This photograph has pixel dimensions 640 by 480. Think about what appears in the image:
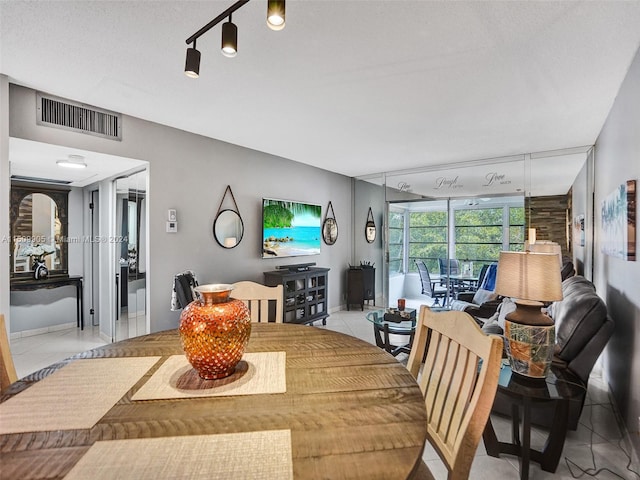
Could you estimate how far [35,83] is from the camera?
237cm

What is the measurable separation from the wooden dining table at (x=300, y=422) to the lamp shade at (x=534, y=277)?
106cm

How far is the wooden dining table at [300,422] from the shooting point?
68 centimetres

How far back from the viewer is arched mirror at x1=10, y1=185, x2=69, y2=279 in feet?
13.2

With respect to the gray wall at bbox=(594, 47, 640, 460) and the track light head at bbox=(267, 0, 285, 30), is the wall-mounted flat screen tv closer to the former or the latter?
the track light head at bbox=(267, 0, 285, 30)

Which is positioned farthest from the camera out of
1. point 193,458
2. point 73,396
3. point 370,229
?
point 370,229

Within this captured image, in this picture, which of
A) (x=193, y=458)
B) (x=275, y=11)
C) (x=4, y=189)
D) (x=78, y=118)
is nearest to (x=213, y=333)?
(x=193, y=458)

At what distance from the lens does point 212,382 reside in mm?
1057

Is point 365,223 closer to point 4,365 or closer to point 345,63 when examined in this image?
point 345,63

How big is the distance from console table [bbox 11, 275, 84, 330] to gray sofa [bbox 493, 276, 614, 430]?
519cm

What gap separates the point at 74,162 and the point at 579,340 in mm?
4412

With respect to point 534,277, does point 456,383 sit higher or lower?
lower

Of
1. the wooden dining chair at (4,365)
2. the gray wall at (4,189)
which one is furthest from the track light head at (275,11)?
the gray wall at (4,189)

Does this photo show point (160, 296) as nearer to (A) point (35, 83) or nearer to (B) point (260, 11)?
(A) point (35, 83)

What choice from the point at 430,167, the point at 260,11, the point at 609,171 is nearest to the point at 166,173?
the point at 260,11
